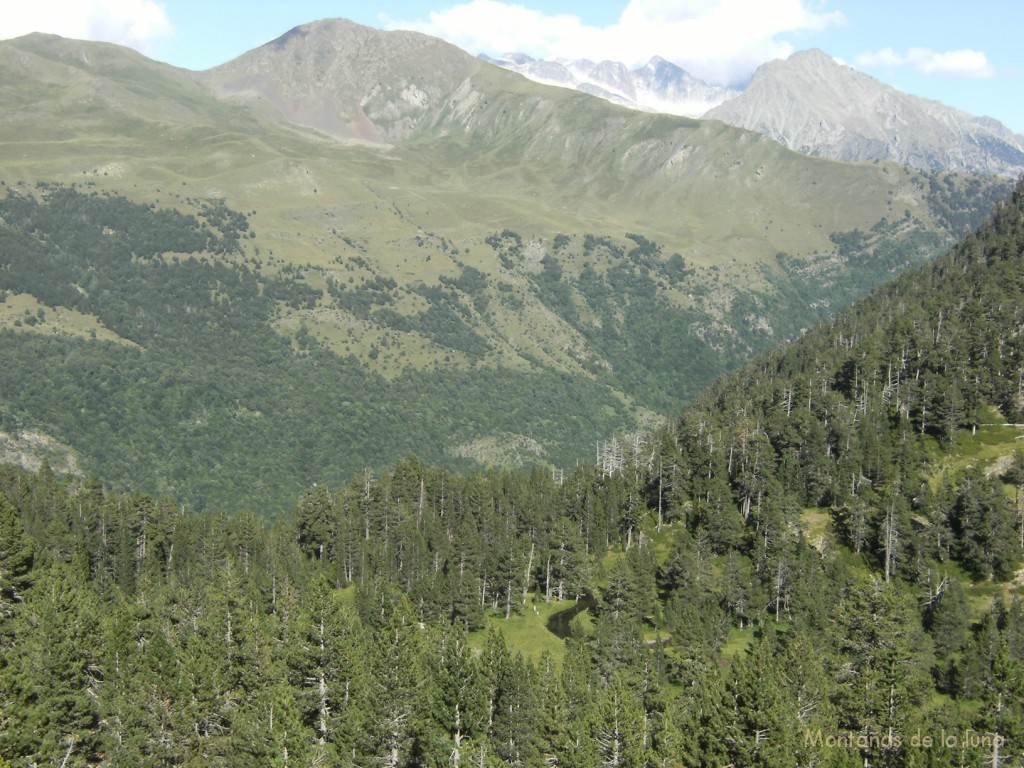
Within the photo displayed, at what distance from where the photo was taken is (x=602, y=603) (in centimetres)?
12625

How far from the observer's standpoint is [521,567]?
5497 inches

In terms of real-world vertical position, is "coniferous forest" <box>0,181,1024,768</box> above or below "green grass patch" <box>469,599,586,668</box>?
above

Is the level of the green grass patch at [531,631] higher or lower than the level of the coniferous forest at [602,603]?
lower

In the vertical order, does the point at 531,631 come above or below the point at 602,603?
below

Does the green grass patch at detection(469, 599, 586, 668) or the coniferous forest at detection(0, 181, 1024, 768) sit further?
the green grass patch at detection(469, 599, 586, 668)

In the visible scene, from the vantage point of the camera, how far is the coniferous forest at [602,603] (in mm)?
68125

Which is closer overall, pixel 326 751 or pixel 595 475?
pixel 326 751

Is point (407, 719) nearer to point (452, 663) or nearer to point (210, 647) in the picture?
point (452, 663)

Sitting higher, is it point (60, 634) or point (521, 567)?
point (60, 634)

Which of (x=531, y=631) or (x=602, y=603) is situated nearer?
(x=602, y=603)

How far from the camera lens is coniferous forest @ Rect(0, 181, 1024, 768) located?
68.1m

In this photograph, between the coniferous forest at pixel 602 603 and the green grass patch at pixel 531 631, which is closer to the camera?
the coniferous forest at pixel 602 603

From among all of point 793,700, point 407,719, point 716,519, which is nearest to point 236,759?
point 407,719

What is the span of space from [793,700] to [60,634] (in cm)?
6197
